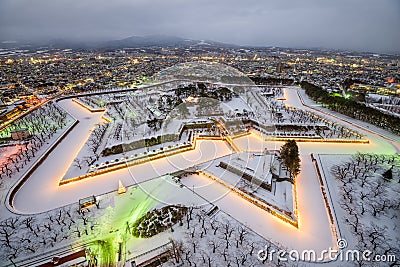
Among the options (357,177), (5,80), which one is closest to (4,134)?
(357,177)

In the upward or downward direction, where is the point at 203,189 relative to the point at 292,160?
downward

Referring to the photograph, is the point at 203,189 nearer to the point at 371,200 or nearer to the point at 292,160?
the point at 292,160

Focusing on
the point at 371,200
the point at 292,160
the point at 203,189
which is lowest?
the point at 203,189

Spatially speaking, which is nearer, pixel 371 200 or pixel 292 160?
pixel 371 200

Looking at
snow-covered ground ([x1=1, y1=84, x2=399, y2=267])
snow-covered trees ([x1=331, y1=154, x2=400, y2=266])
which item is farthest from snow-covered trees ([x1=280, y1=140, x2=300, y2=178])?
snow-covered trees ([x1=331, y1=154, x2=400, y2=266])

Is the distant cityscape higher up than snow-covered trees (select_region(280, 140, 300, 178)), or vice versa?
snow-covered trees (select_region(280, 140, 300, 178))

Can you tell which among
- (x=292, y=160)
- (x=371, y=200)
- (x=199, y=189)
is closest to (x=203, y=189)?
(x=199, y=189)

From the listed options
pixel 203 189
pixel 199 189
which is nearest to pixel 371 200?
pixel 203 189

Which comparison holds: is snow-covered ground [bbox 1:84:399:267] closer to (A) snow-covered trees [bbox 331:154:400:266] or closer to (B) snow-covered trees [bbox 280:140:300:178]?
(A) snow-covered trees [bbox 331:154:400:266]

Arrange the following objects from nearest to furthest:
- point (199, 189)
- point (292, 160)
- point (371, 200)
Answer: point (371, 200)
point (199, 189)
point (292, 160)

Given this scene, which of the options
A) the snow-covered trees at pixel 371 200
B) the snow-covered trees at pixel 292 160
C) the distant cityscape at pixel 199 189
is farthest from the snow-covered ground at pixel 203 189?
the snow-covered trees at pixel 292 160

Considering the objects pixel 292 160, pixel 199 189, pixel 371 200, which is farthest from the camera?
pixel 292 160
